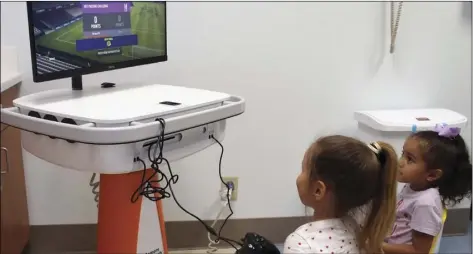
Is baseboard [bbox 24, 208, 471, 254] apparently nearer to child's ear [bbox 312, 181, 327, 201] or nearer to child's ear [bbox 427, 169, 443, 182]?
child's ear [bbox 427, 169, 443, 182]

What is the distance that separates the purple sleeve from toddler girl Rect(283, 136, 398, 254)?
444 mm

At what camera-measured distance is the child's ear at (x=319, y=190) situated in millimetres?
1161

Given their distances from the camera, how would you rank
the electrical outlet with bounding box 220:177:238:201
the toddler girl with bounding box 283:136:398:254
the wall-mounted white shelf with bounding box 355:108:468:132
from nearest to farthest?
the toddler girl with bounding box 283:136:398:254
the wall-mounted white shelf with bounding box 355:108:468:132
the electrical outlet with bounding box 220:177:238:201

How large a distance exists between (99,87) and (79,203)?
60 centimetres

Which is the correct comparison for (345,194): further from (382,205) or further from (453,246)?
(453,246)

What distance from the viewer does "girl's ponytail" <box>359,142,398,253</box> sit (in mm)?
1164

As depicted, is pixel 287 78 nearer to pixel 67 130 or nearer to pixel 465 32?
pixel 465 32

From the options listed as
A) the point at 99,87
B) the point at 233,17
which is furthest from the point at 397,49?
the point at 99,87

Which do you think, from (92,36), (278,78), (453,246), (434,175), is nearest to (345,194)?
A: (434,175)

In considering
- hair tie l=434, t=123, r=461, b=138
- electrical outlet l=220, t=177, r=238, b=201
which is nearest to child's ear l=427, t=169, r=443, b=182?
hair tie l=434, t=123, r=461, b=138

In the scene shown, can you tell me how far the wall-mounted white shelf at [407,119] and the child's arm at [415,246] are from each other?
0.46 meters

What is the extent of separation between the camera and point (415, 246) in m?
1.62

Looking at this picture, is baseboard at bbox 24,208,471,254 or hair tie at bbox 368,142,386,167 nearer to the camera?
hair tie at bbox 368,142,386,167

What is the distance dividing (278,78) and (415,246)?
0.77 meters
